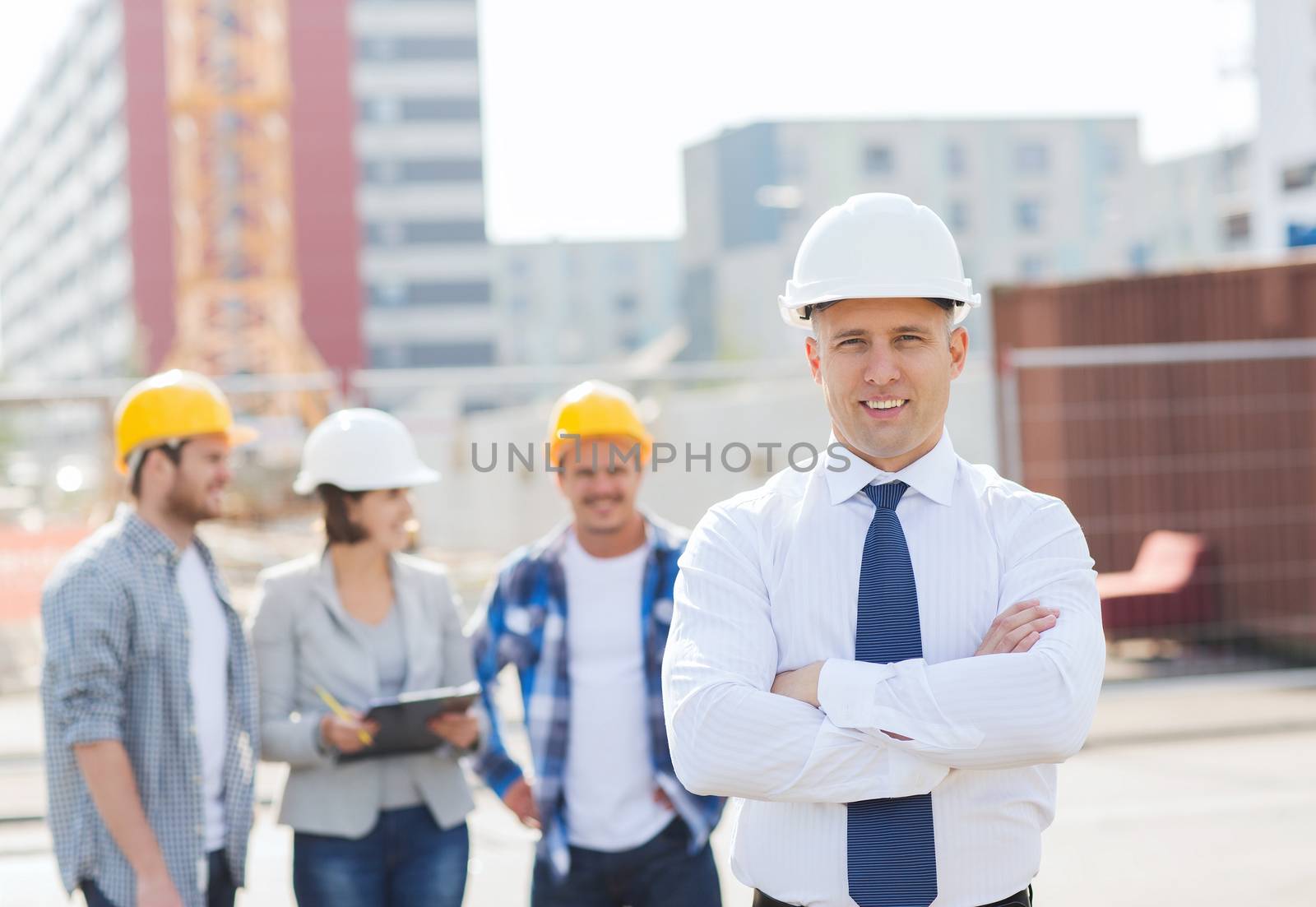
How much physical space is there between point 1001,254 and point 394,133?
35355 mm

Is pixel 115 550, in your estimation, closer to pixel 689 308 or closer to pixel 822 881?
pixel 822 881

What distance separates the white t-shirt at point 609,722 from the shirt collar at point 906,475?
1.35 m

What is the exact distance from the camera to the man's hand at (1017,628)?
2283 mm

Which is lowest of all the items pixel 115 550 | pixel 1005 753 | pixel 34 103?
pixel 1005 753

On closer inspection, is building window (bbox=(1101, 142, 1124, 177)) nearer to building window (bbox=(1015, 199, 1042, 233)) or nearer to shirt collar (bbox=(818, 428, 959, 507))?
building window (bbox=(1015, 199, 1042, 233))

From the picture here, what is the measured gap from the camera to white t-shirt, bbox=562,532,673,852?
143 inches

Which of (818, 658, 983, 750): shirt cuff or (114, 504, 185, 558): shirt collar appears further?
(114, 504, 185, 558): shirt collar

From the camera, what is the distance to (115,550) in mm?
3385

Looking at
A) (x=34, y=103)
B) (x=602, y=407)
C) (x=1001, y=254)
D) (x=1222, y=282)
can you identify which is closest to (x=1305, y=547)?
(x=1222, y=282)

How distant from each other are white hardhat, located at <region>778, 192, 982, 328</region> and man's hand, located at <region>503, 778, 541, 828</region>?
6.05ft

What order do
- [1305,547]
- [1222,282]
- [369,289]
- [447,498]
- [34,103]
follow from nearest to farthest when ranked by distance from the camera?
[447,498] < [1305,547] < [1222,282] < [369,289] < [34,103]

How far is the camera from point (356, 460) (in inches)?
151

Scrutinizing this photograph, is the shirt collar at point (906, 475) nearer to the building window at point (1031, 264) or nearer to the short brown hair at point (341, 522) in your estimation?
the short brown hair at point (341, 522)

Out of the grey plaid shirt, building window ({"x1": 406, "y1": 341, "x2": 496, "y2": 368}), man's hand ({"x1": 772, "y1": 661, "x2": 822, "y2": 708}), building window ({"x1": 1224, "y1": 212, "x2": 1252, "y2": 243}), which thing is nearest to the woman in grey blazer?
the grey plaid shirt
